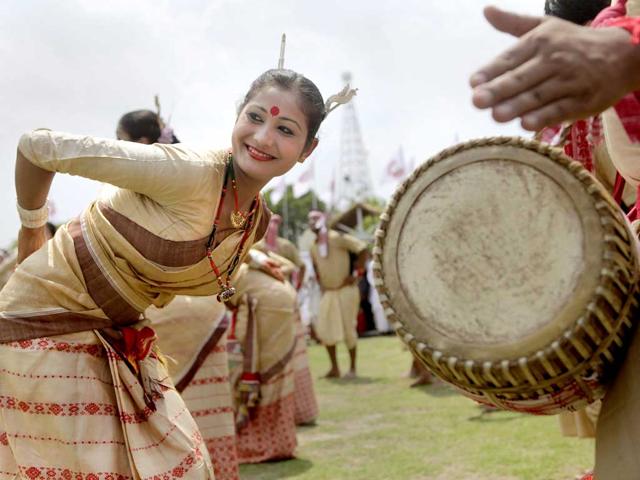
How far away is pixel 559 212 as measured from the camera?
158 centimetres

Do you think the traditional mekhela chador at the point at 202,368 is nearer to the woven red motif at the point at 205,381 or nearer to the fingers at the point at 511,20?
the woven red motif at the point at 205,381

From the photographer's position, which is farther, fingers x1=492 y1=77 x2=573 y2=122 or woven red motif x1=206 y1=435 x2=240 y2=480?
woven red motif x1=206 y1=435 x2=240 y2=480

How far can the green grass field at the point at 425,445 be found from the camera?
181 inches

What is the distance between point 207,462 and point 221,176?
3.18 ft

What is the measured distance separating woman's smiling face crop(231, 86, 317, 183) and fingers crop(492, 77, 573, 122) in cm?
142

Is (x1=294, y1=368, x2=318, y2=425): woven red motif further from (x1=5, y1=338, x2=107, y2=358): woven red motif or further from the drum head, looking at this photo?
the drum head

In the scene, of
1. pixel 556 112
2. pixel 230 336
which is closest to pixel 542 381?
pixel 556 112

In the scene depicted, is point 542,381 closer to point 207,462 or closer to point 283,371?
point 207,462

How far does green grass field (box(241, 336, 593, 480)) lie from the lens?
4586mm

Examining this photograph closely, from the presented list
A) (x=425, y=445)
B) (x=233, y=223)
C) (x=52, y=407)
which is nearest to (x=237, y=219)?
(x=233, y=223)

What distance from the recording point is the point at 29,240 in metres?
2.73

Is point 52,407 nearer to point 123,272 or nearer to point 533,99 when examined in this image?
point 123,272

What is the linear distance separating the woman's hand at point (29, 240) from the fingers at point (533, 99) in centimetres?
189

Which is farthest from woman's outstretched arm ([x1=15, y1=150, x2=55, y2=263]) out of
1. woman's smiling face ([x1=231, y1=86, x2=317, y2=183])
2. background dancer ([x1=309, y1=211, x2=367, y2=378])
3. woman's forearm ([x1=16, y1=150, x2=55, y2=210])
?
background dancer ([x1=309, y1=211, x2=367, y2=378])
